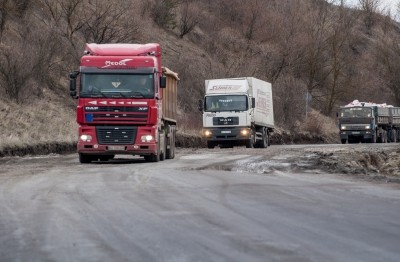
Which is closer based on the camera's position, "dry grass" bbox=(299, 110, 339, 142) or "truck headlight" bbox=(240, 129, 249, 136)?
"truck headlight" bbox=(240, 129, 249, 136)

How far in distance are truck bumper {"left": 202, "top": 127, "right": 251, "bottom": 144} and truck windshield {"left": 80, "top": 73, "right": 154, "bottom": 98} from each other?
16.4 m

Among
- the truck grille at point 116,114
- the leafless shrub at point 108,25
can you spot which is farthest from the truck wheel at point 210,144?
the truck grille at point 116,114

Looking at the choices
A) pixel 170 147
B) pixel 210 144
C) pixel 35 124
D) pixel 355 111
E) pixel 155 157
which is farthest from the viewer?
pixel 355 111

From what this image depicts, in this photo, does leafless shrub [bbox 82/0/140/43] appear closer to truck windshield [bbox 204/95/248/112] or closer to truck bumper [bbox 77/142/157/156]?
truck windshield [bbox 204/95/248/112]

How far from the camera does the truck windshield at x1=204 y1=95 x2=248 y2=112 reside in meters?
40.3

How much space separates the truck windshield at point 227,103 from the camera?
40312mm

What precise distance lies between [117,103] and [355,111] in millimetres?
35408

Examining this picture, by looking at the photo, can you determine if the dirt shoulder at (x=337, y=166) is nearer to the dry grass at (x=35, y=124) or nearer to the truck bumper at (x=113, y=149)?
the truck bumper at (x=113, y=149)

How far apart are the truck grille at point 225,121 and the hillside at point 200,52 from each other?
229 inches

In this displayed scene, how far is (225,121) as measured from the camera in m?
40.4

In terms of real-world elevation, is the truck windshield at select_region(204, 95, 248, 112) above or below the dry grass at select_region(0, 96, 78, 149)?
above

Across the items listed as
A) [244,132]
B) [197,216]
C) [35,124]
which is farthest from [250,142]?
[197,216]

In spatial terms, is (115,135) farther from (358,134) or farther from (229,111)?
(358,134)

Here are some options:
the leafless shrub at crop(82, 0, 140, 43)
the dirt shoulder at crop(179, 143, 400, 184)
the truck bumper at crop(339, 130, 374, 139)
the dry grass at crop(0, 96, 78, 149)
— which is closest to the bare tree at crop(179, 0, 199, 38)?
the leafless shrub at crop(82, 0, 140, 43)
